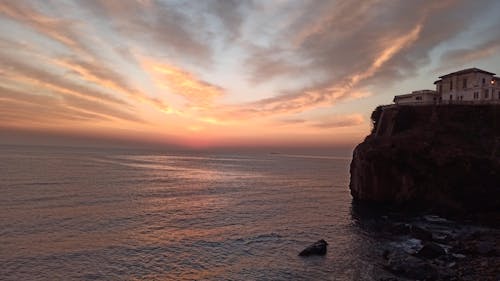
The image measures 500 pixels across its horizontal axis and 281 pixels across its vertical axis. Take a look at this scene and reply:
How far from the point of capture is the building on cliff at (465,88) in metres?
53.4

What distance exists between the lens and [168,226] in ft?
115

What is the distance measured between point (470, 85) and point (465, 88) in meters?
0.86

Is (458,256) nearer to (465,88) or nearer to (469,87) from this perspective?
(469,87)

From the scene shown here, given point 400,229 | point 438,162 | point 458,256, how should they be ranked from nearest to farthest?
point 458,256
point 400,229
point 438,162

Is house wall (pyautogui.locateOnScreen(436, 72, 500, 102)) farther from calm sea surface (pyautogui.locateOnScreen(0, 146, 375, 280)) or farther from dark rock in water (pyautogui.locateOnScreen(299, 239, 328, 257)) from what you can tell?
dark rock in water (pyautogui.locateOnScreen(299, 239, 328, 257))

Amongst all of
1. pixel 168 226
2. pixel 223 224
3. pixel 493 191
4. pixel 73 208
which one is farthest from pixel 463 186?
pixel 73 208

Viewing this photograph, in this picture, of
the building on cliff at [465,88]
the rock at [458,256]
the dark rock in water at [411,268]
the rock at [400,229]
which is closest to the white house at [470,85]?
the building on cliff at [465,88]

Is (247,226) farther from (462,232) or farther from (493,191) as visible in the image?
(493,191)

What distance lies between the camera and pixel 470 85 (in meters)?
55.8

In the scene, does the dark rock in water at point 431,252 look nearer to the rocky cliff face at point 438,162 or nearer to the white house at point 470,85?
the rocky cliff face at point 438,162

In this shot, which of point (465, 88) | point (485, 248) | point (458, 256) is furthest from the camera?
point (465, 88)

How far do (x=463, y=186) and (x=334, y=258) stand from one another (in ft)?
80.0

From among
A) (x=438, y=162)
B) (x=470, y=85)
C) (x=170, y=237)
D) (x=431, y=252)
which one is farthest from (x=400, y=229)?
(x=470, y=85)

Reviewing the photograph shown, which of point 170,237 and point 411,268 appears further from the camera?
point 170,237
